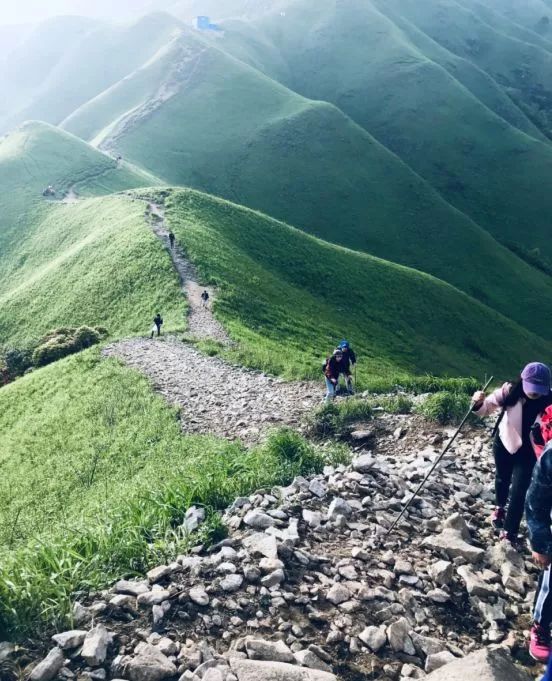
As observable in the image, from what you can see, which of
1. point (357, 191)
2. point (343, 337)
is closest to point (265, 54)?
point (357, 191)

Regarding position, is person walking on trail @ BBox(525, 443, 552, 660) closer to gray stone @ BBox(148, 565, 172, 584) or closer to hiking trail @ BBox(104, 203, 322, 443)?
gray stone @ BBox(148, 565, 172, 584)

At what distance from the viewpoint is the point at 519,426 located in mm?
7113

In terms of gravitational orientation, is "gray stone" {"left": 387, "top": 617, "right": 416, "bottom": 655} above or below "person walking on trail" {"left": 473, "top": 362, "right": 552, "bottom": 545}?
below

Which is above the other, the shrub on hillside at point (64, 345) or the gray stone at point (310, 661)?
the gray stone at point (310, 661)

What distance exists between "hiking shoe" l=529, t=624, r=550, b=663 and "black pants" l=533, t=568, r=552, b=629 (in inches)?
2.5

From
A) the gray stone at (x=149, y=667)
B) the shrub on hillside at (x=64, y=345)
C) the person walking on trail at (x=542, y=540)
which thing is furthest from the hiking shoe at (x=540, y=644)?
the shrub on hillside at (x=64, y=345)

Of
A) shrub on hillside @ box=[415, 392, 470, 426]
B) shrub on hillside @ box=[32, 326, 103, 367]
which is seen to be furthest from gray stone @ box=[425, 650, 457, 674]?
shrub on hillside @ box=[32, 326, 103, 367]

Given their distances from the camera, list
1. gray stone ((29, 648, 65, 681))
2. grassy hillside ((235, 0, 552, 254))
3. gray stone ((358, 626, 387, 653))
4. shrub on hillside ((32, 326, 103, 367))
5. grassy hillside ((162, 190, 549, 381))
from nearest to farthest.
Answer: gray stone ((29, 648, 65, 681)) → gray stone ((358, 626, 387, 653)) → shrub on hillside ((32, 326, 103, 367)) → grassy hillside ((162, 190, 549, 381)) → grassy hillside ((235, 0, 552, 254))

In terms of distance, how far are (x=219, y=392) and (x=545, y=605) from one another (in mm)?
14571

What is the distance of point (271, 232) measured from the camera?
52.8 metres

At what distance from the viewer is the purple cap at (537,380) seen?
22.5ft

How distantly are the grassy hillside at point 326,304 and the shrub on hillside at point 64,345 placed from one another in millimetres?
7974

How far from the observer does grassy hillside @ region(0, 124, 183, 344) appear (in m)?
37.1

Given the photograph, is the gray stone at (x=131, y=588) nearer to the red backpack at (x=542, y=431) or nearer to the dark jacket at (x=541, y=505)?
the dark jacket at (x=541, y=505)
